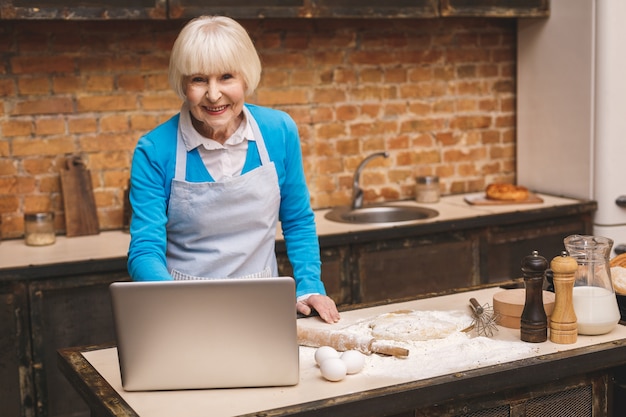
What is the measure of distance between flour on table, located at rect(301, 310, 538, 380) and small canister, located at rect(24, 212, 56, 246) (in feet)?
6.22

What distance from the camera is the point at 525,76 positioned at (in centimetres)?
509

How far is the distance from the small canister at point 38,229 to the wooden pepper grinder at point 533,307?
2348mm

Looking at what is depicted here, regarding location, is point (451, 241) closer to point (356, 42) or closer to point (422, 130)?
point (422, 130)

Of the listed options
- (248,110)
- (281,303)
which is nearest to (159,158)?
(248,110)

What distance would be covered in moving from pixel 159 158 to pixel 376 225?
171 cm

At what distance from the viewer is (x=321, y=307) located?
269cm

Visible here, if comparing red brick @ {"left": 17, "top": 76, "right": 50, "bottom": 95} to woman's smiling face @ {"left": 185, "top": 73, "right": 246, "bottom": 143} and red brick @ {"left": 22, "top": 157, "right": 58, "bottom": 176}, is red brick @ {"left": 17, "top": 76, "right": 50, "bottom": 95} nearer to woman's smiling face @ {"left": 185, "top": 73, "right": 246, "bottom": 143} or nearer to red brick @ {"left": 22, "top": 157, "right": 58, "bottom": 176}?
red brick @ {"left": 22, "top": 157, "right": 58, "bottom": 176}

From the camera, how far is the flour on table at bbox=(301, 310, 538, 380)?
2.25 metres

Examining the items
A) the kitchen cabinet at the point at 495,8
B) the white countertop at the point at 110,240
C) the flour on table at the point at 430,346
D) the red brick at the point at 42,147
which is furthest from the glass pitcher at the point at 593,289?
the red brick at the point at 42,147

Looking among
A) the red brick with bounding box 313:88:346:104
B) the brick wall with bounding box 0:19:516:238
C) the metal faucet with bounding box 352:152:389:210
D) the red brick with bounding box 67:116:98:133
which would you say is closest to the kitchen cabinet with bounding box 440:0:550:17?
the brick wall with bounding box 0:19:516:238

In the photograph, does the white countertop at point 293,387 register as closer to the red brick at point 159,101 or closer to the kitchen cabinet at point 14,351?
the kitchen cabinet at point 14,351

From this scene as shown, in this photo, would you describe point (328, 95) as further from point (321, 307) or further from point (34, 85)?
point (321, 307)

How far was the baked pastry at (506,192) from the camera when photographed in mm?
4711

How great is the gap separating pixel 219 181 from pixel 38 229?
148 cm
